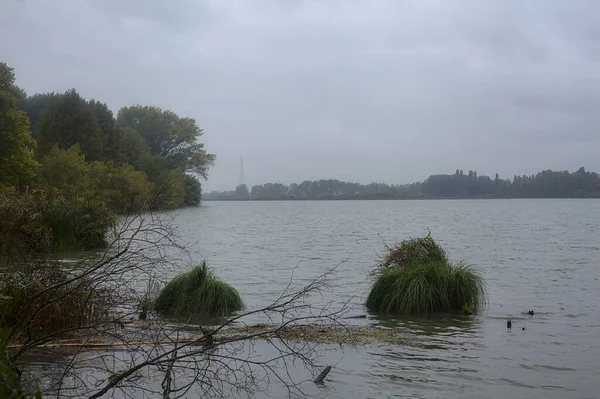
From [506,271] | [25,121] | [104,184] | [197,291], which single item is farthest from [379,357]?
[104,184]

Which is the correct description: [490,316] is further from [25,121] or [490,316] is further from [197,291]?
[25,121]

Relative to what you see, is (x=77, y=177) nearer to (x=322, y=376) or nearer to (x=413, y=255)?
(x=413, y=255)

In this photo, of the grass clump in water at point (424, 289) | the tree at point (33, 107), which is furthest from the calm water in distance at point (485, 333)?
the tree at point (33, 107)

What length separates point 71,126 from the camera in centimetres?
6394

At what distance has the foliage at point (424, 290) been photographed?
1357 centimetres

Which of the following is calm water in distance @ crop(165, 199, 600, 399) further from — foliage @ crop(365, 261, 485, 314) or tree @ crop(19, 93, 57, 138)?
tree @ crop(19, 93, 57, 138)

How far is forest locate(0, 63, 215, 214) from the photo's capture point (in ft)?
113

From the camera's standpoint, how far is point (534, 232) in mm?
47156

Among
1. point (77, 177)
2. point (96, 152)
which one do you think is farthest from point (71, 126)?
point (77, 177)

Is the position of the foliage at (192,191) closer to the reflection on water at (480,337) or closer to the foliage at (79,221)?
the foliage at (79,221)

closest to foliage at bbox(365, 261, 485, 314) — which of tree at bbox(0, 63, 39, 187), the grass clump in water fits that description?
the grass clump in water

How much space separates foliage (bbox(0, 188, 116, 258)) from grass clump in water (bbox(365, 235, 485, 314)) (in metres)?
10.2

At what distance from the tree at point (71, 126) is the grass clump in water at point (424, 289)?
54.5 metres

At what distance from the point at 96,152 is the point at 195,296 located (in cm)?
5549
